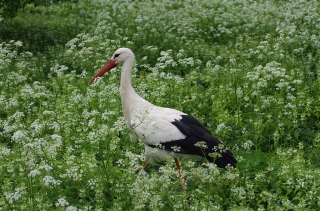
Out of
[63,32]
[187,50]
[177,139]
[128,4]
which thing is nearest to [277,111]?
[177,139]

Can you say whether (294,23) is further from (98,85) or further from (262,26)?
(98,85)

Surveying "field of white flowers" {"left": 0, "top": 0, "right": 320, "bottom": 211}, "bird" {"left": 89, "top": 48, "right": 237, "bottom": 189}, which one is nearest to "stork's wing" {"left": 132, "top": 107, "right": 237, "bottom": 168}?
"bird" {"left": 89, "top": 48, "right": 237, "bottom": 189}

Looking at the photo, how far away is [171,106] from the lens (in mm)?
7316

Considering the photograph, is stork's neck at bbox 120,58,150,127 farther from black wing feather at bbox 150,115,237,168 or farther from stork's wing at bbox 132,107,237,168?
black wing feather at bbox 150,115,237,168

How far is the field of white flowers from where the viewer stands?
4512 mm

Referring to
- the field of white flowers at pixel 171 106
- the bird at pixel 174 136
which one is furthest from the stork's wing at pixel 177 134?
the field of white flowers at pixel 171 106

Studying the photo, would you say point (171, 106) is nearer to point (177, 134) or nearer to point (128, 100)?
point (128, 100)

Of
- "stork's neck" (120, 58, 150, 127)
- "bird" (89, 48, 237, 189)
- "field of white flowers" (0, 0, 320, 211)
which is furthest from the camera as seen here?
"stork's neck" (120, 58, 150, 127)

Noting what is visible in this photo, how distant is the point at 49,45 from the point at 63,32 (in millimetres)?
1156

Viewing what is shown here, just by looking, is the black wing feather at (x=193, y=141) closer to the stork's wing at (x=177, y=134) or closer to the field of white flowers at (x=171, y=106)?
the stork's wing at (x=177, y=134)

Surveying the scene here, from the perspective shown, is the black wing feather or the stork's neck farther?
the stork's neck

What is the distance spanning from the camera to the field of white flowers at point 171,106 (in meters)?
4.51

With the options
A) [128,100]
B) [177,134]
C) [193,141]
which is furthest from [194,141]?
[128,100]

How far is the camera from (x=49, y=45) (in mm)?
11797
